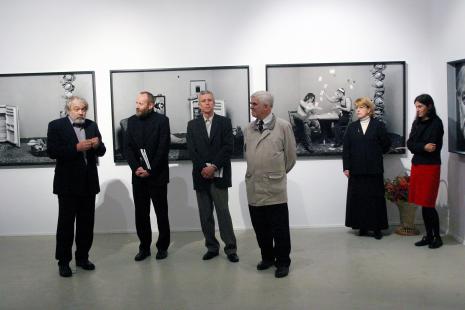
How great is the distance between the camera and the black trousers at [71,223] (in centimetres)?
434

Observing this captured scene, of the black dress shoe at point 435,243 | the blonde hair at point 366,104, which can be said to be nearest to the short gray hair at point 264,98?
the blonde hair at point 366,104

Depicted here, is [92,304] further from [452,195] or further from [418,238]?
[452,195]

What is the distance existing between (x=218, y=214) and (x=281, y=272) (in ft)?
2.85

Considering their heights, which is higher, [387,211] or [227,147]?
[227,147]

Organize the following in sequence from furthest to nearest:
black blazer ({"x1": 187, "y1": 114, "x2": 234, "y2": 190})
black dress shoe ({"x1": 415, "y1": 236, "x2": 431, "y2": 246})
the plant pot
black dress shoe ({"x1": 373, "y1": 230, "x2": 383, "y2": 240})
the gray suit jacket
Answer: the plant pot
black dress shoe ({"x1": 373, "y1": 230, "x2": 383, "y2": 240})
black dress shoe ({"x1": 415, "y1": 236, "x2": 431, "y2": 246})
black blazer ({"x1": 187, "y1": 114, "x2": 234, "y2": 190})
the gray suit jacket

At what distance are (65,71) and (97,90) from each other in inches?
16.9

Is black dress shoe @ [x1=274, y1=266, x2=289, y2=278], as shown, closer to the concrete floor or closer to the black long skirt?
the concrete floor

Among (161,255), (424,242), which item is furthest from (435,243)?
(161,255)

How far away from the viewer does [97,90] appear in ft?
19.5

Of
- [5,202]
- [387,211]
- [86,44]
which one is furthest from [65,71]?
[387,211]

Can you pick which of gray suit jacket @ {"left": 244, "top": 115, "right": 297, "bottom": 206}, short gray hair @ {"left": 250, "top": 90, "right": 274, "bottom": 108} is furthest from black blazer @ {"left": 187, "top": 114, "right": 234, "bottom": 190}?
short gray hair @ {"left": 250, "top": 90, "right": 274, "bottom": 108}

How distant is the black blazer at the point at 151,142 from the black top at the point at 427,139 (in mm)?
2425

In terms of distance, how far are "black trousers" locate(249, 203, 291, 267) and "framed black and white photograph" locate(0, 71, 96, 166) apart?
2.74 meters

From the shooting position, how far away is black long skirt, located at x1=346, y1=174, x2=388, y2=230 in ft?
17.9
